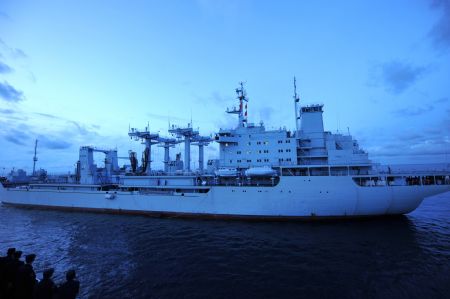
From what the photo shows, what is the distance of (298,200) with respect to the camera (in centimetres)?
2009

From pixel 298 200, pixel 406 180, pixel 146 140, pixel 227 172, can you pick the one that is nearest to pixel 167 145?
pixel 146 140

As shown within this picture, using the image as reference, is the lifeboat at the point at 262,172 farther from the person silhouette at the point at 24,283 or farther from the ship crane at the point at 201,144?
the person silhouette at the point at 24,283

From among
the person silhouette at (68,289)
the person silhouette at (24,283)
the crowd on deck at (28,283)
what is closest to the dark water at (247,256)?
the crowd on deck at (28,283)

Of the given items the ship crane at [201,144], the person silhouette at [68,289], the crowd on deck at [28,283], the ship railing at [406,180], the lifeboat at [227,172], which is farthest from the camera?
the ship crane at [201,144]

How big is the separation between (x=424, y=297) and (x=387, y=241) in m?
6.68

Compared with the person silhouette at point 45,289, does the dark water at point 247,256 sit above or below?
below

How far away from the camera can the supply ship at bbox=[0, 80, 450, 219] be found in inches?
770

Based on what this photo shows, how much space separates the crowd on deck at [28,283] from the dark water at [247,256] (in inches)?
156

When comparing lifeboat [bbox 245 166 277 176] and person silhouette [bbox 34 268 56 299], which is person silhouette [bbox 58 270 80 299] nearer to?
person silhouette [bbox 34 268 56 299]

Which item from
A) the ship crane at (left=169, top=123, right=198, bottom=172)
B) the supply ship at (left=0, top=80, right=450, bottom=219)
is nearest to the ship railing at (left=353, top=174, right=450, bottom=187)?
the supply ship at (left=0, top=80, right=450, bottom=219)

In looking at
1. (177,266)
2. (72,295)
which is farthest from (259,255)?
(72,295)

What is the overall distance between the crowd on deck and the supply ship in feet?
53.4

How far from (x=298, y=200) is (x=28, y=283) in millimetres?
18062

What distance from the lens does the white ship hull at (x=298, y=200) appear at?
1936 centimetres
